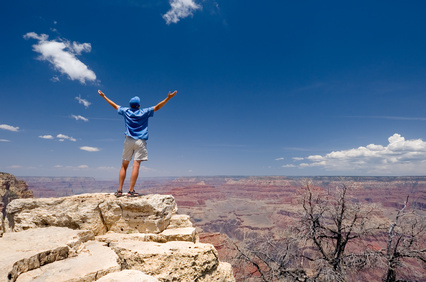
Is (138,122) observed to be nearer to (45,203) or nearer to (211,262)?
(45,203)

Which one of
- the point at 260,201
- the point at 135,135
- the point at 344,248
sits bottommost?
the point at 260,201

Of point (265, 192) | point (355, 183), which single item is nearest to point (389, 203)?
point (265, 192)

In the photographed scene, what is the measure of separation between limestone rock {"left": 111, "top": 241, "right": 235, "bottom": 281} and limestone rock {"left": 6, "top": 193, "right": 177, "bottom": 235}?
991 mm

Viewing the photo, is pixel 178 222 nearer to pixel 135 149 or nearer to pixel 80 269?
pixel 135 149

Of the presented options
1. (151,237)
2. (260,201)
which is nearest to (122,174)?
(151,237)

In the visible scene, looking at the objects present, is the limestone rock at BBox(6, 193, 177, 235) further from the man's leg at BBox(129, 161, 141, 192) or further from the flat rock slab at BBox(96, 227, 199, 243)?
the man's leg at BBox(129, 161, 141, 192)

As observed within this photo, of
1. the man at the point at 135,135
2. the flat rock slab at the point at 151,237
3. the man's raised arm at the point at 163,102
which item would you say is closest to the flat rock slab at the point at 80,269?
the flat rock slab at the point at 151,237

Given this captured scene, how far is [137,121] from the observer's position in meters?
4.84

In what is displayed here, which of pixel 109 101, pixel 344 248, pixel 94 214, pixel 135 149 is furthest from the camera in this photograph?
pixel 344 248

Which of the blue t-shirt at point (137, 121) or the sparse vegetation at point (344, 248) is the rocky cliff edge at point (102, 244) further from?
the sparse vegetation at point (344, 248)

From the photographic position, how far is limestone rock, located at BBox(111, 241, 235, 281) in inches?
109

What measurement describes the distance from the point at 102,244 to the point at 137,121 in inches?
101

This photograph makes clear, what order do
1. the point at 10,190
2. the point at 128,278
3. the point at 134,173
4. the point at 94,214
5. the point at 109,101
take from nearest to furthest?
the point at 128,278 < the point at 94,214 < the point at 134,173 < the point at 109,101 < the point at 10,190

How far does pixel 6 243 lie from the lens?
9.30 ft
